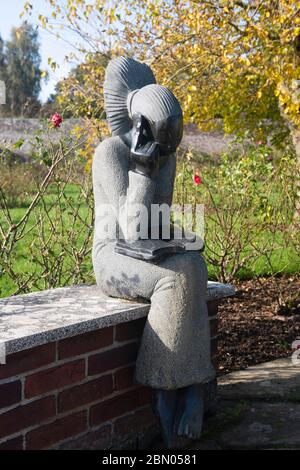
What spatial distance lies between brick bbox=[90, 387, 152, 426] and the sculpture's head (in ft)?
3.90

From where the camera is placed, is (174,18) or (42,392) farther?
(174,18)

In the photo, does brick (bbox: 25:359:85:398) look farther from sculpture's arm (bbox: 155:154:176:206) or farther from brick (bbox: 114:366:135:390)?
sculpture's arm (bbox: 155:154:176:206)

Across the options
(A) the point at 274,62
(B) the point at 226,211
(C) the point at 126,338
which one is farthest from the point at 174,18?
(C) the point at 126,338

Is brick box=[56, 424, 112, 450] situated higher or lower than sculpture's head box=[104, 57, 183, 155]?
lower

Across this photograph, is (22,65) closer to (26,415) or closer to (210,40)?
(210,40)

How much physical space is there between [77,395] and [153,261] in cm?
69

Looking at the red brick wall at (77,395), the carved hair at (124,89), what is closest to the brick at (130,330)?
the red brick wall at (77,395)

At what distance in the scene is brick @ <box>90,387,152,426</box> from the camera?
2926 millimetres

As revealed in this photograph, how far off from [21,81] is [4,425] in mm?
41089

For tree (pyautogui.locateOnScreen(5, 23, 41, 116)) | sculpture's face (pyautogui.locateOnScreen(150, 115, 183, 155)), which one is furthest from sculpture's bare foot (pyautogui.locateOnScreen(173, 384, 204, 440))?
tree (pyautogui.locateOnScreen(5, 23, 41, 116))

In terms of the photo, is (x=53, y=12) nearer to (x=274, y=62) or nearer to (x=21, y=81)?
(x=274, y=62)

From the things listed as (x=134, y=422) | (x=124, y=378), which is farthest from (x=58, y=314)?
(x=134, y=422)

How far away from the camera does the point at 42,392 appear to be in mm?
2650

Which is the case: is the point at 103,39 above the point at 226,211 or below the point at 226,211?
above
